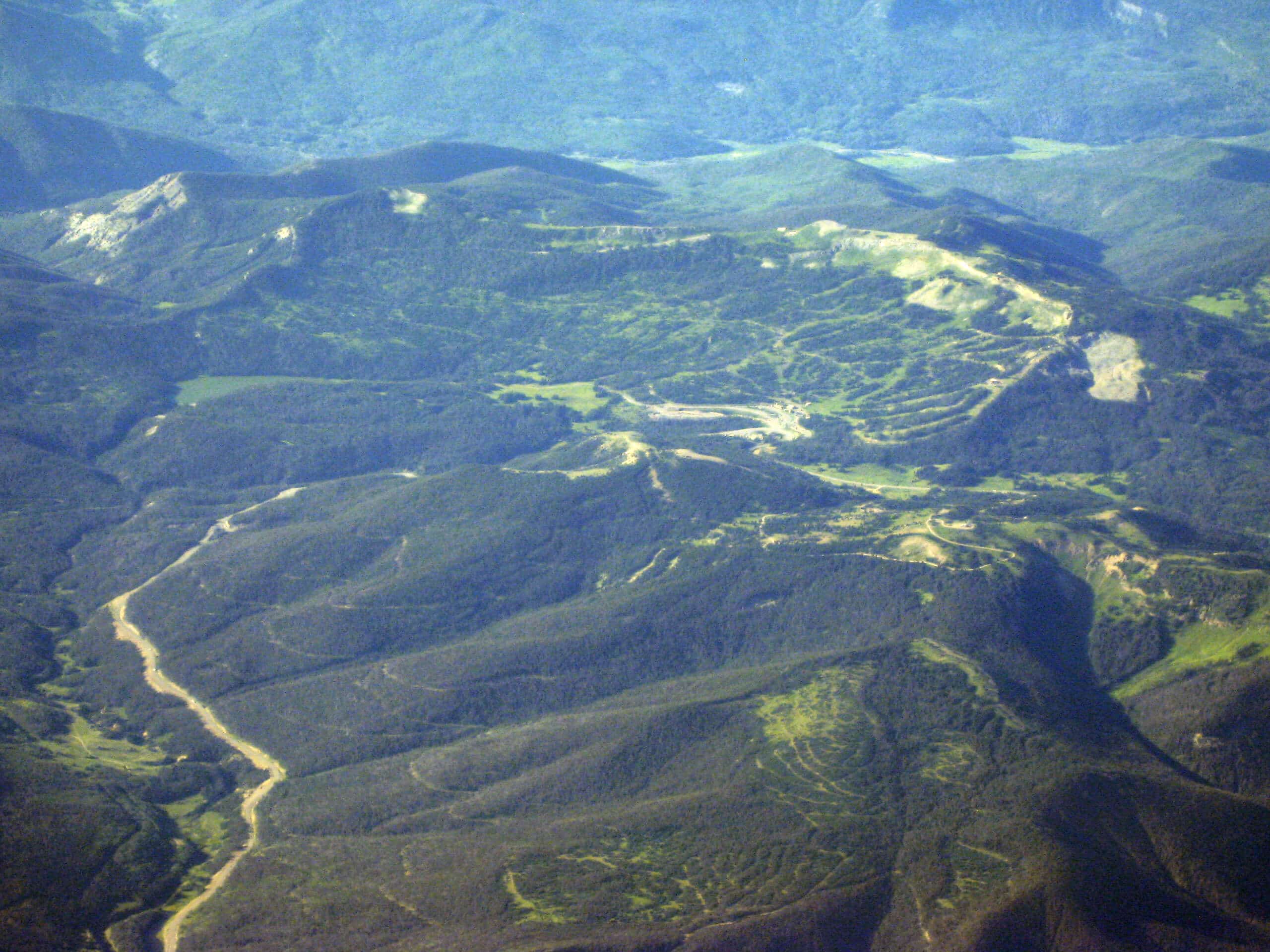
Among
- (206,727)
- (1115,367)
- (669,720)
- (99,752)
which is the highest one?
(669,720)

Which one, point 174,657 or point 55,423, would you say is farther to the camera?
point 55,423

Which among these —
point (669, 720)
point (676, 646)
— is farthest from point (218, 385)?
point (669, 720)

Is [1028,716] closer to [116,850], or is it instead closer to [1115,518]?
[1115,518]

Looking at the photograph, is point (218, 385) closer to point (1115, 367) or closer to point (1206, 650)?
point (1115, 367)

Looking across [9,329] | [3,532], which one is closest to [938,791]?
[3,532]

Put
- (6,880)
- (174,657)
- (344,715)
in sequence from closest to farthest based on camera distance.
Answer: (6,880) < (344,715) < (174,657)

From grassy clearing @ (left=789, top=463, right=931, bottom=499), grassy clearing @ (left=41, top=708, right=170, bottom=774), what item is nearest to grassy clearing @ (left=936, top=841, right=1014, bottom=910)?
grassy clearing @ (left=41, top=708, right=170, bottom=774)

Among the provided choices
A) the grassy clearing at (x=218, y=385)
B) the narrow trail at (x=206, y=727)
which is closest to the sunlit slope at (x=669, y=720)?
the narrow trail at (x=206, y=727)

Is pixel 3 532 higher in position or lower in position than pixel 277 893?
lower
